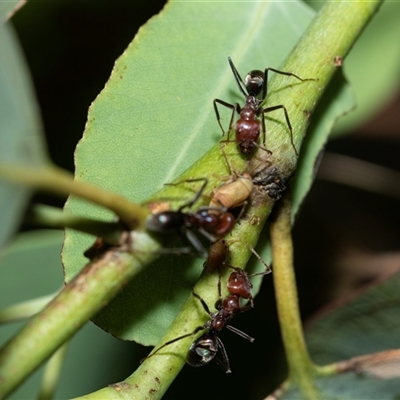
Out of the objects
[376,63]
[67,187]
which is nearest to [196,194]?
[67,187]

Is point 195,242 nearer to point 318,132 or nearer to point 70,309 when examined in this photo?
point 70,309

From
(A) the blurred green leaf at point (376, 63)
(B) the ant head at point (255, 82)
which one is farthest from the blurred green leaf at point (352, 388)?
(A) the blurred green leaf at point (376, 63)

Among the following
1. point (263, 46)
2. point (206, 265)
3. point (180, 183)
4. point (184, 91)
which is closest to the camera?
point (180, 183)

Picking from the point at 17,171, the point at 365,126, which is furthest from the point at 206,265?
the point at 365,126

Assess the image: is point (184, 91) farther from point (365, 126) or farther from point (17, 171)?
point (365, 126)

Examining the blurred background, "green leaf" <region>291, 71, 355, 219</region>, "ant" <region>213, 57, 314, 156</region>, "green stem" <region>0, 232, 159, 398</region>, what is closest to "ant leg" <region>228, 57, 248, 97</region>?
"ant" <region>213, 57, 314, 156</region>

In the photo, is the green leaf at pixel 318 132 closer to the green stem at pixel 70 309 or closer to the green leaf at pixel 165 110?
the green leaf at pixel 165 110
